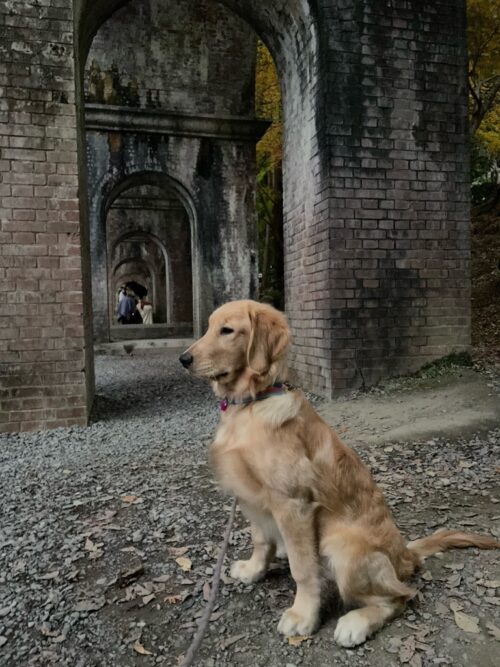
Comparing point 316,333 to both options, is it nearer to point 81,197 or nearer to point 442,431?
point 442,431

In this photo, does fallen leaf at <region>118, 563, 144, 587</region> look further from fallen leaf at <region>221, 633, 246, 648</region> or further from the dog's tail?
the dog's tail

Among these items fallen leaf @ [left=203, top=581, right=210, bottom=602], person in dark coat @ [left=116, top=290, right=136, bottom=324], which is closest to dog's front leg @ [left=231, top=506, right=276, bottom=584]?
fallen leaf @ [left=203, top=581, right=210, bottom=602]

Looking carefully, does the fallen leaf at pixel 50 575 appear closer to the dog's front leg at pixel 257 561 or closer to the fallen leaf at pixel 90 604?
the fallen leaf at pixel 90 604

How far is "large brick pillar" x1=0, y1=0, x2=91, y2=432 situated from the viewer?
16.9 ft

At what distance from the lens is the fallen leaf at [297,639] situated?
1.96 metres

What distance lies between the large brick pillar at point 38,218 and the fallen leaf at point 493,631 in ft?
15.1

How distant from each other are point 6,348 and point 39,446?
46.5 inches

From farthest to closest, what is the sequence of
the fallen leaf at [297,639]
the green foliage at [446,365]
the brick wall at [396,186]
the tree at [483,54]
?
the tree at [483,54] < the green foliage at [446,365] < the brick wall at [396,186] < the fallen leaf at [297,639]

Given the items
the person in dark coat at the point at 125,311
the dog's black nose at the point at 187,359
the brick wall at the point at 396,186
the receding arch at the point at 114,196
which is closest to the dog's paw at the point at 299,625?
the dog's black nose at the point at 187,359

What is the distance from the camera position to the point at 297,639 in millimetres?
1977

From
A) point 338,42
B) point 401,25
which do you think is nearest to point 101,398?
point 338,42

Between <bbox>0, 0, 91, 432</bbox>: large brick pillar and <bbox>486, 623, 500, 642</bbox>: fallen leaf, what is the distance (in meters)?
4.61

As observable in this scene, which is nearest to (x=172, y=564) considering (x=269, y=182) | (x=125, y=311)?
(x=269, y=182)

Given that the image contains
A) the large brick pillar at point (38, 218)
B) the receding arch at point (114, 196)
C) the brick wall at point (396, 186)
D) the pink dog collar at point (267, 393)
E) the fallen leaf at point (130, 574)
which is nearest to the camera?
the pink dog collar at point (267, 393)
